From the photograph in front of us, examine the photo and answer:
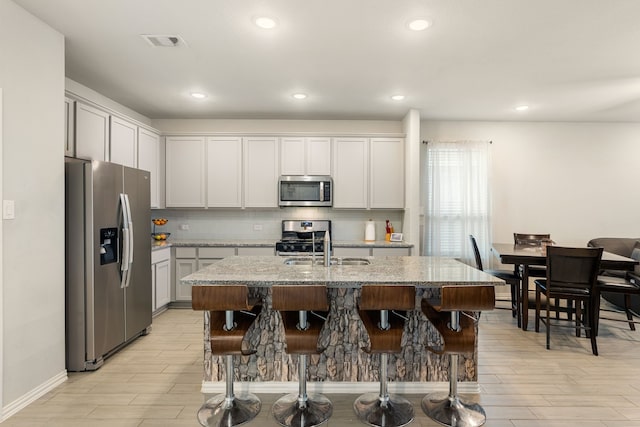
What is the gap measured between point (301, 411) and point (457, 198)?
399cm

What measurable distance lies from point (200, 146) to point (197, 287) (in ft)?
11.0

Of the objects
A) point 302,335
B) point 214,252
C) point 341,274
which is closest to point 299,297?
point 302,335

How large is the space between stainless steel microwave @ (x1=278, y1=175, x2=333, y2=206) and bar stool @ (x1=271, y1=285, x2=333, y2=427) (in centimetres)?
270

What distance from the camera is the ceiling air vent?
2.77 meters

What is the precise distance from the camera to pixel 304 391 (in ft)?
7.57

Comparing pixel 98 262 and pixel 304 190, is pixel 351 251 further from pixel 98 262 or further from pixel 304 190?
pixel 98 262

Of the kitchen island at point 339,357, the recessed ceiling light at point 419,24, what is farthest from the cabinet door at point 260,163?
the recessed ceiling light at point 419,24

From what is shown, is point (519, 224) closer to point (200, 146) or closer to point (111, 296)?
point (200, 146)

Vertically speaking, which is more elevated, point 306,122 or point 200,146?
point 306,122

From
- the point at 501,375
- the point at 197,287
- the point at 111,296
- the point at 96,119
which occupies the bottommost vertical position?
the point at 501,375

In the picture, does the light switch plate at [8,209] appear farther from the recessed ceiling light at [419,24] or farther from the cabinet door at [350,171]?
the cabinet door at [350,171]

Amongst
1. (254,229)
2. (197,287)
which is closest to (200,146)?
(254,229)

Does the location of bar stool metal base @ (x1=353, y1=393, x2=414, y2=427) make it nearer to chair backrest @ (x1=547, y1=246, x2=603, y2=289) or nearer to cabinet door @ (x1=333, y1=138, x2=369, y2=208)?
chair backrest @ (x1=547, y1=246, x2=603, y2=289)

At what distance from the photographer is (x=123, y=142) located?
4.05m
